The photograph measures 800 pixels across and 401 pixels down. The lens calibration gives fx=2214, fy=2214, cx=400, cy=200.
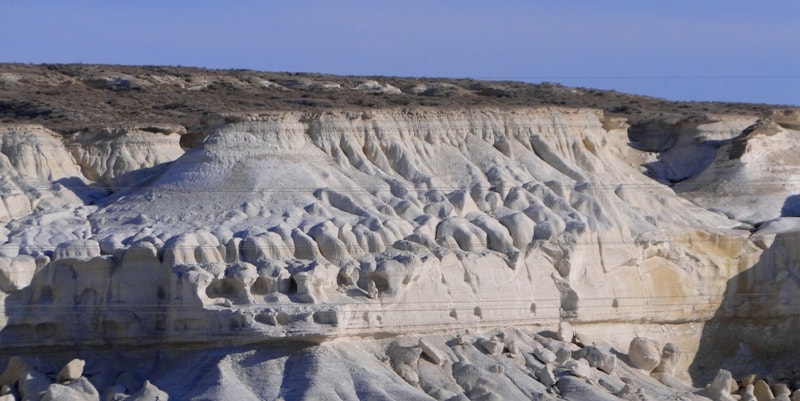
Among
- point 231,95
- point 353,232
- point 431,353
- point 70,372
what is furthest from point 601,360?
point 231,95

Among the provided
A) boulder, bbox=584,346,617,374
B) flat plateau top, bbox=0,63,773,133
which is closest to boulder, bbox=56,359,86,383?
boulder, bbox=584,346,617,374

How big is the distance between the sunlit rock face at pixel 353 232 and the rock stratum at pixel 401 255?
6 centimetres

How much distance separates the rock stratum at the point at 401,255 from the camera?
4322 cm

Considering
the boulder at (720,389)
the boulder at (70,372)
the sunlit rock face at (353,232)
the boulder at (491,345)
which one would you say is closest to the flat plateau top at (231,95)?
the sunlit rock face at (353,232)

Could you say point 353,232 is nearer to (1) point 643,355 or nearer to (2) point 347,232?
(2) point 347,232

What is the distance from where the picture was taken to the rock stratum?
43.2 m

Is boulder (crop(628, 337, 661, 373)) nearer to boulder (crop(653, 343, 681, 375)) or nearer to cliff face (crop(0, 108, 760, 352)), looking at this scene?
boulder (crop(653, 343, 681, 375))

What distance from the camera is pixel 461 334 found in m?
45.5

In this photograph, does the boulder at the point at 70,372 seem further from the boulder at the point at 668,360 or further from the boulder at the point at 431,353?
the boulder at the point at 668,360

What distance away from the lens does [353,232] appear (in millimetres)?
46094

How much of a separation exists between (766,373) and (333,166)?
36.1ft

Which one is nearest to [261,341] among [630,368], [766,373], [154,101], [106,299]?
Result: [106,299]

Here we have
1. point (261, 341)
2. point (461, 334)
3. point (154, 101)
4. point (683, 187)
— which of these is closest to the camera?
point (261, 341)

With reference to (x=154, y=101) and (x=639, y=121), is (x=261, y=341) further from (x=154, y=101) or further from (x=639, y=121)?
(x=154, y=101)
